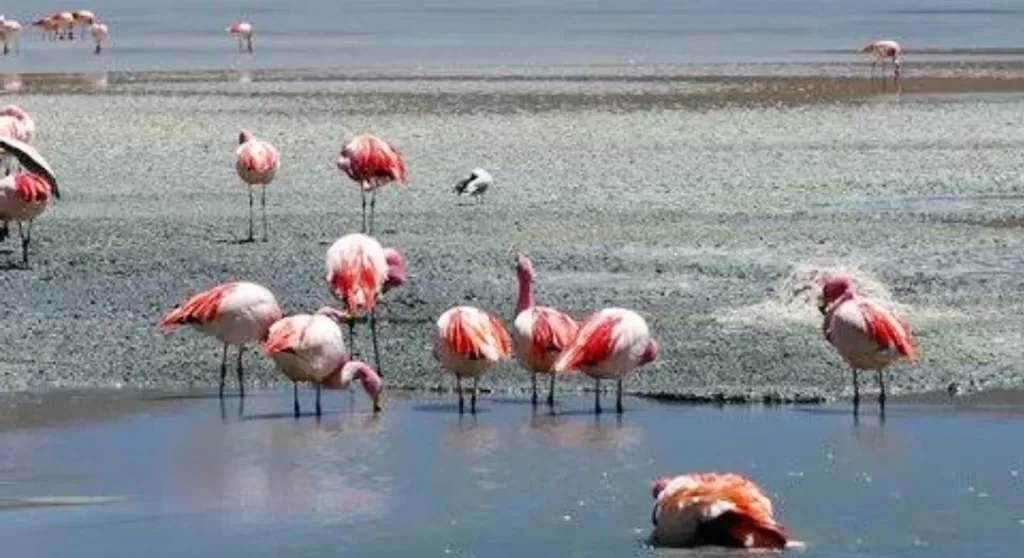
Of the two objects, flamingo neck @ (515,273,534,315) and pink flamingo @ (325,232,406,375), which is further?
pink flamingo @ (325,232,406,375)

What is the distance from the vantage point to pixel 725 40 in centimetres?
4831

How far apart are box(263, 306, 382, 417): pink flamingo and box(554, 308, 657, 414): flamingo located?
0.94 meters

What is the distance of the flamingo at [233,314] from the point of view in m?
12.1

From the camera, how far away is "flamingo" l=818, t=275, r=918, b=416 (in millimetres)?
11523

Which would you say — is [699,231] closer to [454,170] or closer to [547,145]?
[454,170]

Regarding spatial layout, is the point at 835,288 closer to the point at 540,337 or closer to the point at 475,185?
the point at 540,337

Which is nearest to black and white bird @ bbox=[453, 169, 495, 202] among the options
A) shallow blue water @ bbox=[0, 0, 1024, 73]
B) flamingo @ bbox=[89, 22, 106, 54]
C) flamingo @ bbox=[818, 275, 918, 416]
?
flamingo @ bbox=[818, 275, 918, 416]

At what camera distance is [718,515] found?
8.87 meters

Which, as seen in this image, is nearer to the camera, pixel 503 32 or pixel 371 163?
pixel 371 163

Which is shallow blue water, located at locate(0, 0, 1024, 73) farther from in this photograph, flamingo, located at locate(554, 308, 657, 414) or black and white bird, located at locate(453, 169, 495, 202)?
flamingo, located at locate(554, 308, 657, 414)

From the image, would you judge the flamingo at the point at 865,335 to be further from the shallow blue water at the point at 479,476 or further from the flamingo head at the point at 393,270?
the flamingo head at the point at 393,270

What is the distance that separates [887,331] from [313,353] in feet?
8.30

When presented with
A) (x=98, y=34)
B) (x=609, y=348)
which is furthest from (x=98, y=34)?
(x=609, y=348)

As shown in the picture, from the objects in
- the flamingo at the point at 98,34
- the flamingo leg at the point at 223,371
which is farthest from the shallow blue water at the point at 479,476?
the flamingo at the point at 98,34
